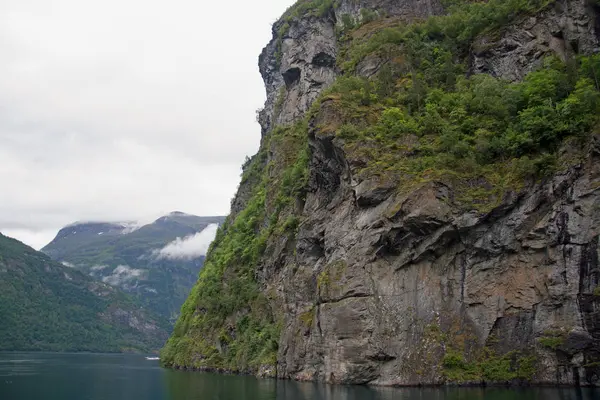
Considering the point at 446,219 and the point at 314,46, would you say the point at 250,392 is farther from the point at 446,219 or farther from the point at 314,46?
the point at 314,46

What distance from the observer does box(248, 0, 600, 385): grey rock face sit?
41219 millimetres

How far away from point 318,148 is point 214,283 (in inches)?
1365

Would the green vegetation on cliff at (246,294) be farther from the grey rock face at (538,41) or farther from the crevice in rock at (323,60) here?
the grey rock face at (538,41)

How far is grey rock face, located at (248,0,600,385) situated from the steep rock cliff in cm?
12

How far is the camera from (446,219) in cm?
4725

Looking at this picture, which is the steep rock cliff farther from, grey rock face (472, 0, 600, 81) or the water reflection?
the water reflection

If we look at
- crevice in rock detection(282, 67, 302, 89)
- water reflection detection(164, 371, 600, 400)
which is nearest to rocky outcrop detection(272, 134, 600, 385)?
water reflection detection(164, 371, 600, 400)

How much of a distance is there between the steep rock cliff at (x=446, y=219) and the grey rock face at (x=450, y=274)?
12 centimetres

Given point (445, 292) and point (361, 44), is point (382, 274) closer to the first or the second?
point (445, 292)

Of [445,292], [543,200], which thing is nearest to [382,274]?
[445,292]

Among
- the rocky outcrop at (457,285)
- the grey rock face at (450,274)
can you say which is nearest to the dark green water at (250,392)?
the rocky outcrop at (457,285)

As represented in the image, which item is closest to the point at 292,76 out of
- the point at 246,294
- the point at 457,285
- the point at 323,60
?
the point at 323,60

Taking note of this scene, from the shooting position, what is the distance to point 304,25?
332ft

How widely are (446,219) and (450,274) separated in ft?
15.5
